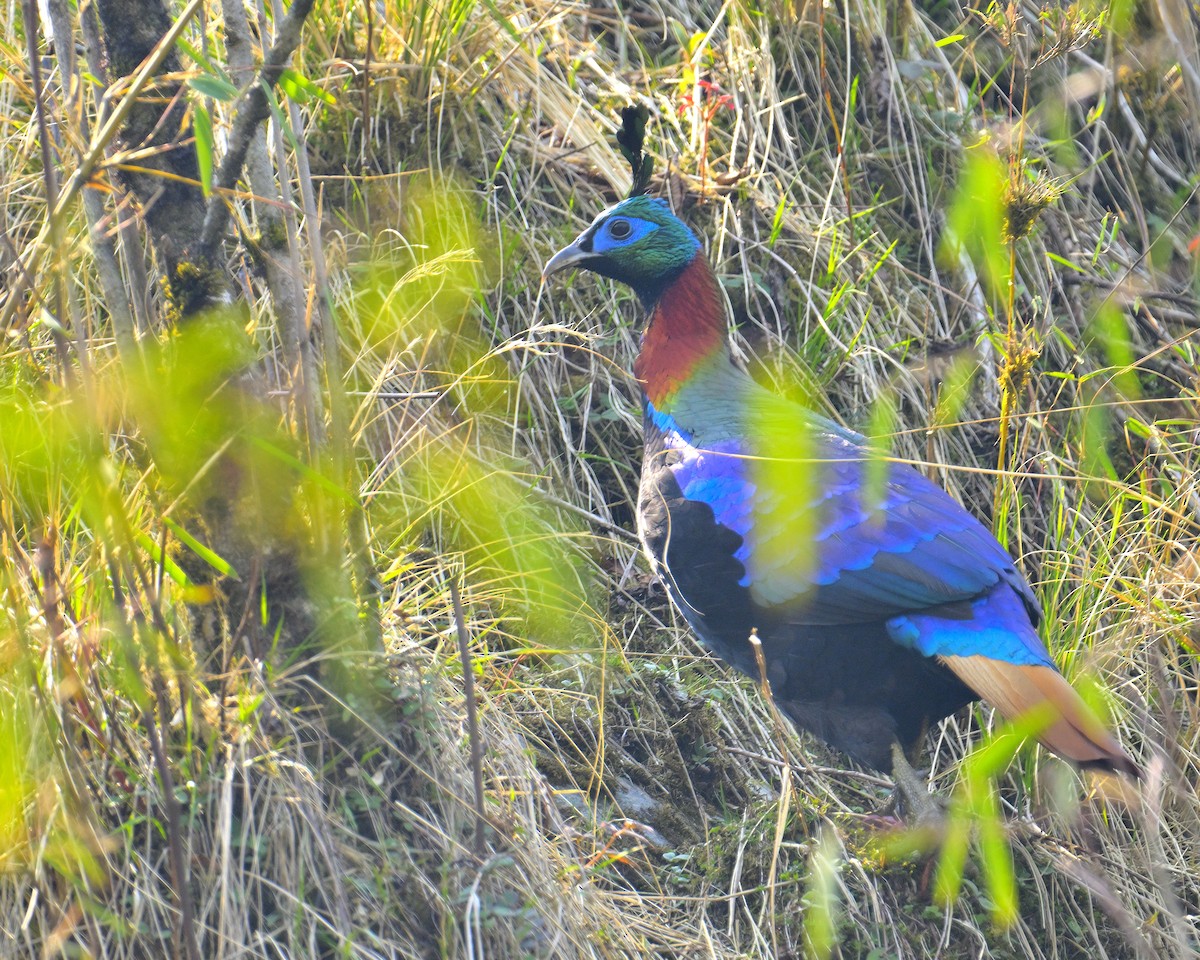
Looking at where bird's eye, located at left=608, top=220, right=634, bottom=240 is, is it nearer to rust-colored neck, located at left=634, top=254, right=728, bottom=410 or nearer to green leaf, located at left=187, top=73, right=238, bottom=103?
rust-colored neck, located at left=634, top=254, right=728, bottom=410

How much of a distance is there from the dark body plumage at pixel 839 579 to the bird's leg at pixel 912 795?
3cm

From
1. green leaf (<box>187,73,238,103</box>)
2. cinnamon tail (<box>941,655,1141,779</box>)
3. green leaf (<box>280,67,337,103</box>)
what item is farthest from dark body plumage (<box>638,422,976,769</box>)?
green leaf (<box>187,73,238,103</box>)

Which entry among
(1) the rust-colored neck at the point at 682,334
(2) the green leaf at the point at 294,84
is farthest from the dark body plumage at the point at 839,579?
(2) the green leaf at the point at 294,84

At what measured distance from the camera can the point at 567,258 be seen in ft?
11.5

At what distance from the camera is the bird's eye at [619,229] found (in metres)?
3.54

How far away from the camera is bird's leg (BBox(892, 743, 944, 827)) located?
285 centimetres

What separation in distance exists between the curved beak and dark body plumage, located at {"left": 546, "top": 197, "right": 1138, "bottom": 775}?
60 cm

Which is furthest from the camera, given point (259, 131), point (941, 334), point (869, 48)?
point (869, 48)

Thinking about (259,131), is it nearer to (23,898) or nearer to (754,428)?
(23,898)

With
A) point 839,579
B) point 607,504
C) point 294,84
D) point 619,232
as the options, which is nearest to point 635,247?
point 619,232

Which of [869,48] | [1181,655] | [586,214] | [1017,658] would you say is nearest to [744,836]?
[1017,658]

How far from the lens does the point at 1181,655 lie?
10.7 ft

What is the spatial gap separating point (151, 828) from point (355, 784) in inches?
13.7

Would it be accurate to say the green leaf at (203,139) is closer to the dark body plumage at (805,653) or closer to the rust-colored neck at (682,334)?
the dark body plumage at (805,653)
